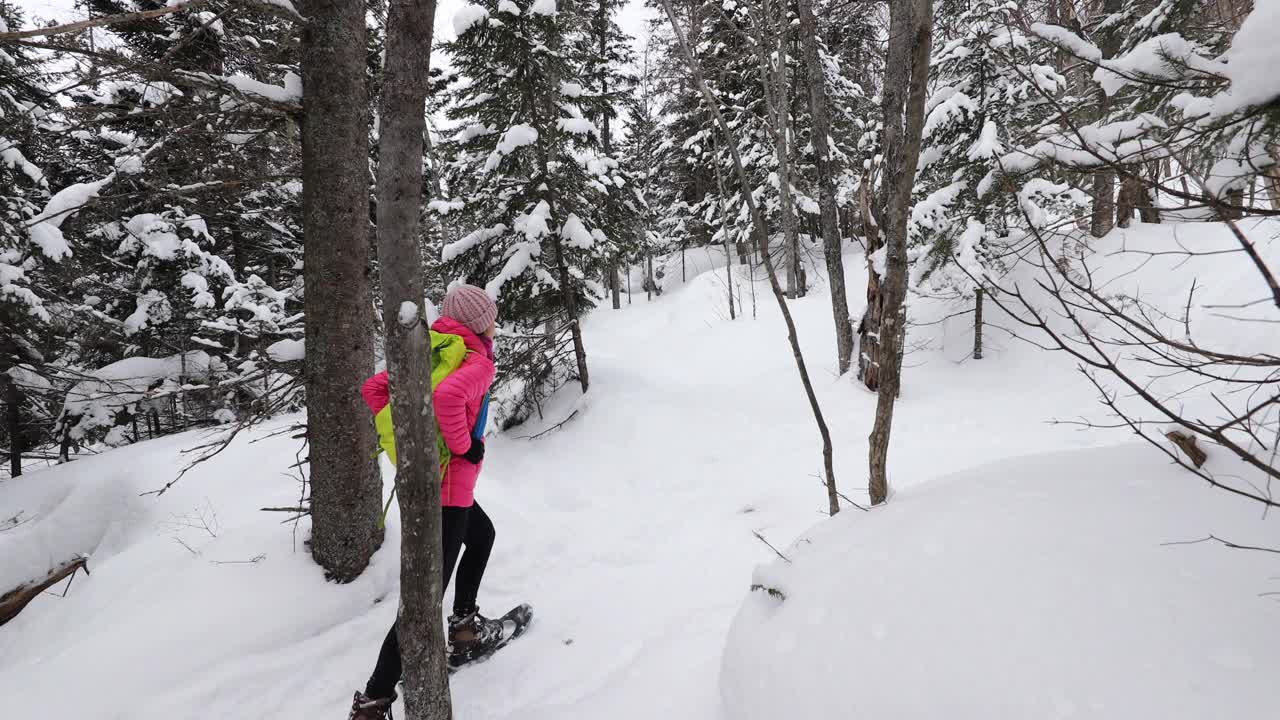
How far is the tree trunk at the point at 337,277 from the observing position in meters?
3.42

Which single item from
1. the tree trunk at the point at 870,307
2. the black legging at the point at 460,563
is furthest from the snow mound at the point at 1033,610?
the tree trunk at the point at 870,307

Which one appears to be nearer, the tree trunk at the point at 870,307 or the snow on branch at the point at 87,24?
the snow on branch at the point at 87,24

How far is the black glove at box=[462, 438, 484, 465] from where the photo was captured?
283 cm

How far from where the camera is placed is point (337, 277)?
3471 millimetres

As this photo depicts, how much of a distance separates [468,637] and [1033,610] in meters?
2.85

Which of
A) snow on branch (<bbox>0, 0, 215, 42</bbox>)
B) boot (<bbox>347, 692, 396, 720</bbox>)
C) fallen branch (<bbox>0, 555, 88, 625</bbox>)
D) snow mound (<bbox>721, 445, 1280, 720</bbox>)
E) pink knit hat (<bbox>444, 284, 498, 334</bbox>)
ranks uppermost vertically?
snow on branch (<bbox>0, 0, 215, 42</bbox>)

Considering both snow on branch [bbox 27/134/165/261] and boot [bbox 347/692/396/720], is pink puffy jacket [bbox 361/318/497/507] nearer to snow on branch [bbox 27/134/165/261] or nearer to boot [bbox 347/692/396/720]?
boot [bbox 347/692/396/720]

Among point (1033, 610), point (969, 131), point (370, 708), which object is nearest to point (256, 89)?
point (370, 708)

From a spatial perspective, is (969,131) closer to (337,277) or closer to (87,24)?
(337,277)

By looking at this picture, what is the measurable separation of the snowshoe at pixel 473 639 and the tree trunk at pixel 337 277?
1035mm

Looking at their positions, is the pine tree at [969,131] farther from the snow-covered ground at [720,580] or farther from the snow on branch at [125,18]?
the snow on branch at [125,18]

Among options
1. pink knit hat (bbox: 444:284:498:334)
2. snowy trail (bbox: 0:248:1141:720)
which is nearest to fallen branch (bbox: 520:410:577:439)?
snowy trail (bbox: 0:248:1141:720)

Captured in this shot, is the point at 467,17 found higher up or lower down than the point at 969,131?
higher up

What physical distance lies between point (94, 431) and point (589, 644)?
13108 mm
